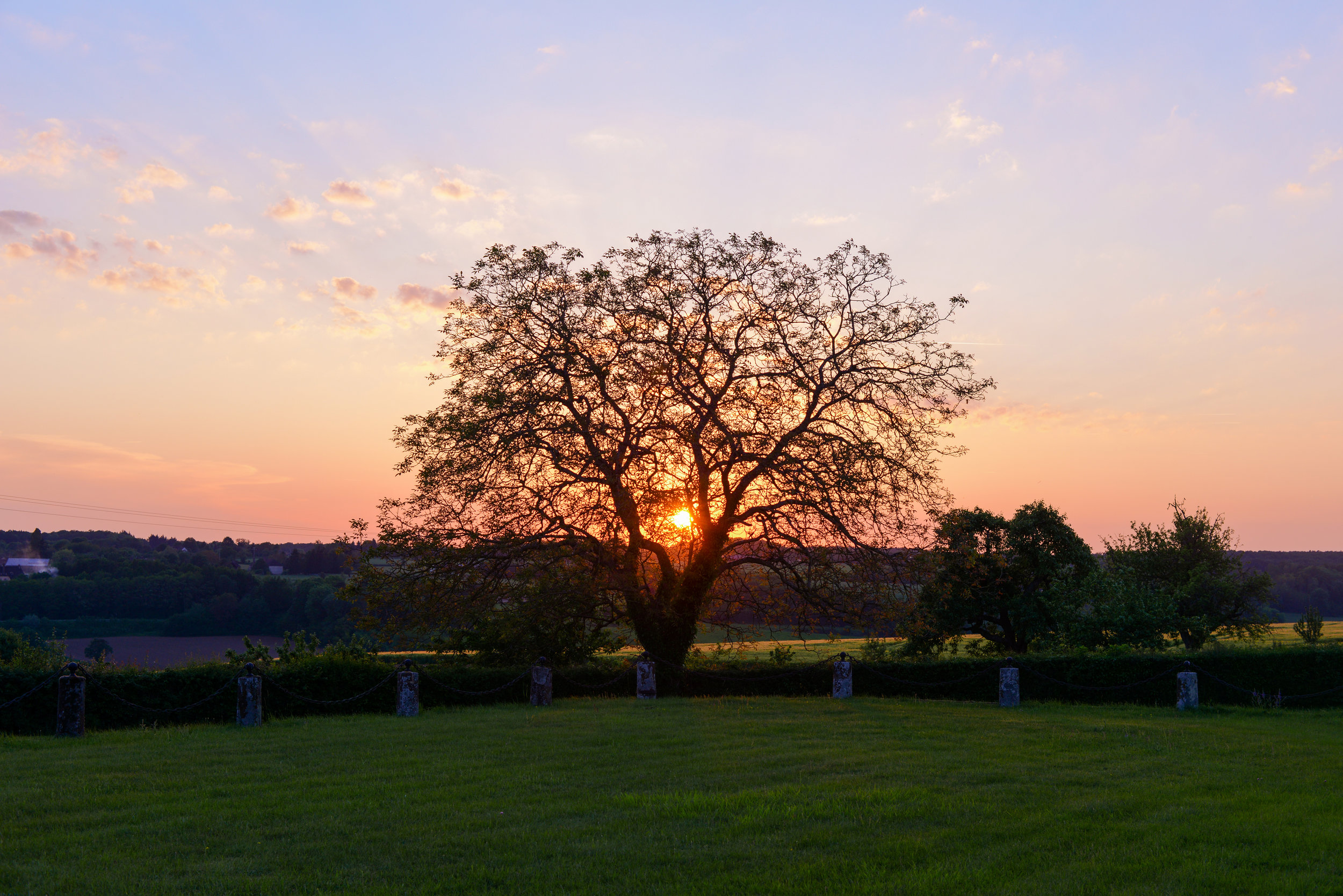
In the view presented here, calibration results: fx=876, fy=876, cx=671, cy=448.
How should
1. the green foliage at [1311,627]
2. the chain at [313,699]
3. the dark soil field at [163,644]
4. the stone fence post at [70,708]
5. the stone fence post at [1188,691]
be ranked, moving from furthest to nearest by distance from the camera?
the dark soil field at [163,644] → the green foliage at [1311,627] → the stone fence post at [1188,691] → the chain at [313,699] → the stone fence post at [70,708]

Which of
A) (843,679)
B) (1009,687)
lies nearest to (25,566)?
(843,679)

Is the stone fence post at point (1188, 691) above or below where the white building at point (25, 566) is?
below

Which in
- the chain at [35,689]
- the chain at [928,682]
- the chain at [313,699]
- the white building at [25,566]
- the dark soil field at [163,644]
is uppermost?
the white building at [25,566]

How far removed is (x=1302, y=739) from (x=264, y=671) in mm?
Result: 21258

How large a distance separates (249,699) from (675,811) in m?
12.3

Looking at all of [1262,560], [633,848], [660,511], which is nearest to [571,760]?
[633,848]

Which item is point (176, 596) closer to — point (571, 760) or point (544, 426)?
point (544, 426)

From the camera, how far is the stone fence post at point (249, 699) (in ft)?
59.6

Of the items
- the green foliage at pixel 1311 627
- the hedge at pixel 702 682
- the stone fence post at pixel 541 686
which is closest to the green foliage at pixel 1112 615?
the green foliage at pixel 1311 627

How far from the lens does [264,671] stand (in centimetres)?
1992

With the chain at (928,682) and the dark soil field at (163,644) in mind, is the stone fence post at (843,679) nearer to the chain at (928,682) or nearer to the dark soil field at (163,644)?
the chain at (928,682)

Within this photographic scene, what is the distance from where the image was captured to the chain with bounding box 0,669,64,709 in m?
16.9

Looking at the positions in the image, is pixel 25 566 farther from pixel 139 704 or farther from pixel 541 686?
pixel 541 686

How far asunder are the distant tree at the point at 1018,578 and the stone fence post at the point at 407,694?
2454 cm
